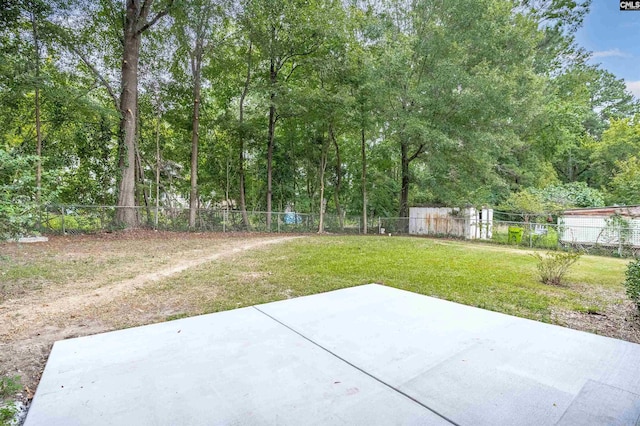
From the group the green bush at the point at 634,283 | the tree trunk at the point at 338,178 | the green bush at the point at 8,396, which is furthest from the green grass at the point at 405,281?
the tree trunk at the point at 338,178

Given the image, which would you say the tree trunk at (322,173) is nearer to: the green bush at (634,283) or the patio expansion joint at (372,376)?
the green bush at (634,283)

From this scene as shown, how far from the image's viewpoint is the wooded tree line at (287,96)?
1007cm

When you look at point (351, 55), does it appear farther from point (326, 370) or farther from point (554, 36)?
point (326, 370)

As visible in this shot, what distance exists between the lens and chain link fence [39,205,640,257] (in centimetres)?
925

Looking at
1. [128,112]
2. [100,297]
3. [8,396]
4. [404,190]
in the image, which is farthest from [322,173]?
[8,396]

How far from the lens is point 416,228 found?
50.6 ft

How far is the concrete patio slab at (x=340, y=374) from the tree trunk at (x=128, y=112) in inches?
348

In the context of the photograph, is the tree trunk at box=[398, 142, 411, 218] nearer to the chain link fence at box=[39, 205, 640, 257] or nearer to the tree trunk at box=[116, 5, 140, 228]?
the chain link fence at box=[39, 205, 640, 257]

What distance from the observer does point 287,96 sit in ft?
41.6

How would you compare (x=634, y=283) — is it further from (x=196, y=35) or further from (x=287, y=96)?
(x=196, y=35)

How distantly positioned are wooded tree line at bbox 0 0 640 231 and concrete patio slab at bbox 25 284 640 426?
846 cm

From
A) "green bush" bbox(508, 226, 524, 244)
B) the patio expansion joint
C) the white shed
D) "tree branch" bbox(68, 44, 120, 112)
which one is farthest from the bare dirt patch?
"tree branch" bbox(68, 44, 120, 112)

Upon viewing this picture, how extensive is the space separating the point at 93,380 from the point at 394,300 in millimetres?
2734

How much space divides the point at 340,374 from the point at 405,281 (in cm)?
301
